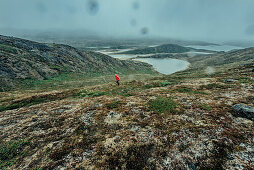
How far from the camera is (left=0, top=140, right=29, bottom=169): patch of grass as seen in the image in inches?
286

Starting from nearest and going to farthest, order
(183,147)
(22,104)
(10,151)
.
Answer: (183,147) < (10,151) < (22,104)

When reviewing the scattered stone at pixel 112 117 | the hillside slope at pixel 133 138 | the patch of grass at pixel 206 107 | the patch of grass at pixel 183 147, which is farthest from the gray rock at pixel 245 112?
the scattered stone at pixel 112 117

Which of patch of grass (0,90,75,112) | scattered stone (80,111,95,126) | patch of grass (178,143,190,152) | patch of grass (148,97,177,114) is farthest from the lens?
patch of grass (0,90,75,112)

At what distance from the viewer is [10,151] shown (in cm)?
809

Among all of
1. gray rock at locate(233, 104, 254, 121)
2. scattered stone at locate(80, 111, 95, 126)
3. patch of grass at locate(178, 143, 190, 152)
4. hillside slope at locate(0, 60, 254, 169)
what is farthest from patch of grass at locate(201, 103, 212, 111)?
scattered stone at locate(80, 111, 95, 126)

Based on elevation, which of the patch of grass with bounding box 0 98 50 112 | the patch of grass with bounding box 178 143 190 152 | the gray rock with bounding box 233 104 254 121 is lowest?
the patch of grass with bounding box 0 98 50 112

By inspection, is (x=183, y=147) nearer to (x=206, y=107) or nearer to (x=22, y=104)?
(x=206, y=107)

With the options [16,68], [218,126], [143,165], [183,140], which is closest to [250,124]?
[218,126]

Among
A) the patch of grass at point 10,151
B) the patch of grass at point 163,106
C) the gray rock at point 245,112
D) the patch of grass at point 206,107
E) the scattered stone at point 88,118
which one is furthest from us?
the patch of grass at point 163,106

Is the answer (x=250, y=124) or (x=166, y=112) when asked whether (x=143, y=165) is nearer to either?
(x=166, y=112)

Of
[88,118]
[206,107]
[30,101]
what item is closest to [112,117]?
[88,118]

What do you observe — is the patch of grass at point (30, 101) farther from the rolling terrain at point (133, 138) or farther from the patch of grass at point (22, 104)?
the rolling terrain at point (133, 138)

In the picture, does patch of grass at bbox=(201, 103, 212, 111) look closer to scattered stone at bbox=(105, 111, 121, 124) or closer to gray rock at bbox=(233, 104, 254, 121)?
gray rock at bbox=(233, 104, 254, 121)

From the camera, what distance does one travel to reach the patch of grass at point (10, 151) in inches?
286
